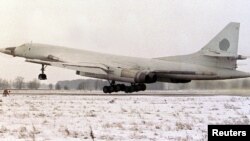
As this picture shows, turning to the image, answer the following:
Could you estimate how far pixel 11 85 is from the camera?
80250 mm

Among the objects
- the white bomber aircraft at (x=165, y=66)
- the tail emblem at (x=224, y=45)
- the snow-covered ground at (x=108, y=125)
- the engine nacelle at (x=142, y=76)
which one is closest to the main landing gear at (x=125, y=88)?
the white bomber aircraft at (x=165, y=66)

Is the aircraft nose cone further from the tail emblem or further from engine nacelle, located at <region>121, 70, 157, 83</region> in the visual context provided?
the tail emblem

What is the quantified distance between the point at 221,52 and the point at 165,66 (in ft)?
16.4

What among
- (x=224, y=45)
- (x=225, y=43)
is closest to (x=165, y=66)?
(x=224, y=45)

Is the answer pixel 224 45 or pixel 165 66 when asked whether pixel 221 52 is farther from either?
pixel 165 66

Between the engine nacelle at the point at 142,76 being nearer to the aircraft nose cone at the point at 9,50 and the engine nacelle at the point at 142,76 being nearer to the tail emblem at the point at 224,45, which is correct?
the tail emblem at the point at 224,45

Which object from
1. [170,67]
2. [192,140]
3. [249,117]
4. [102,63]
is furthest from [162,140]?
→ [102,63]

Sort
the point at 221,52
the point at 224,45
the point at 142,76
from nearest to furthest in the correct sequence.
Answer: the point at 142,76, the point at 221,52, the point at 224,45

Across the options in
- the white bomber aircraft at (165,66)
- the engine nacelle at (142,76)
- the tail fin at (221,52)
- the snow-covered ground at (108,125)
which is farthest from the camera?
the engine nacelle at (142,76)

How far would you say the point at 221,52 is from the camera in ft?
132

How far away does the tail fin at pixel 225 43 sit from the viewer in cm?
3962

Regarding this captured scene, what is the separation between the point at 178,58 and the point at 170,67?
58.5 inches

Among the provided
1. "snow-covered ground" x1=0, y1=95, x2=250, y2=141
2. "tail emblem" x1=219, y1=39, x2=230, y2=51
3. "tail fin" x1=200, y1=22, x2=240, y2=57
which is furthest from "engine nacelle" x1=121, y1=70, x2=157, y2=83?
"snow-covered ground" x1=0, y1=95, x2=250, y2=141

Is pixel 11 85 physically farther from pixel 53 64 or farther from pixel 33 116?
pixel 33 116
